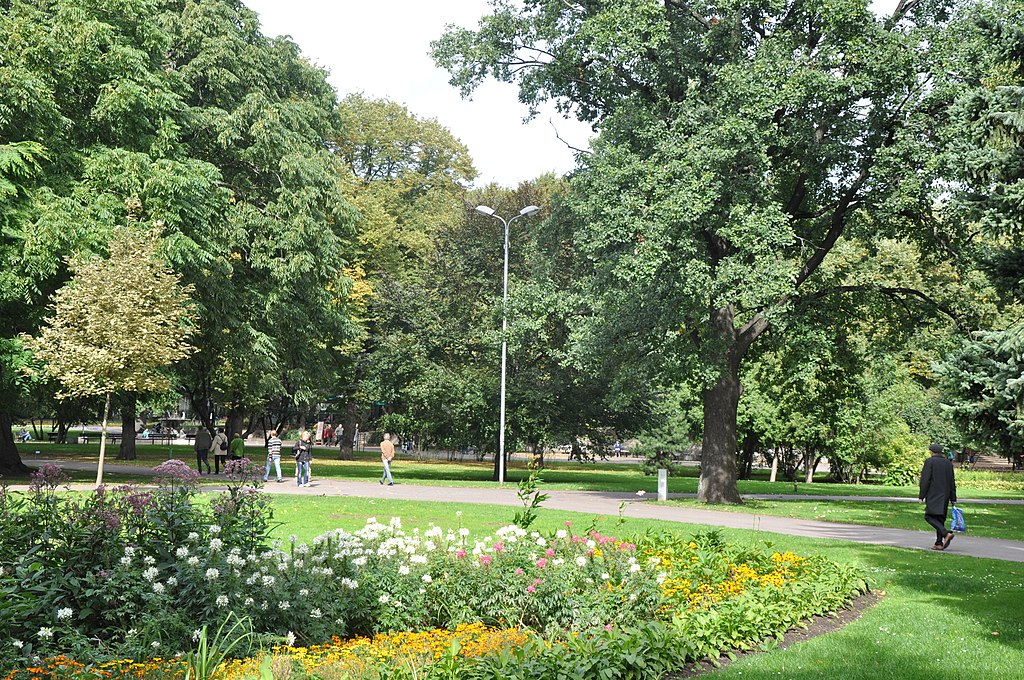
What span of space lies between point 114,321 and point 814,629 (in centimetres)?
1758

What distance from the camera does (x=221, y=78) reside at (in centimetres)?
3062

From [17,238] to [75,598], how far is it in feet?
62.0

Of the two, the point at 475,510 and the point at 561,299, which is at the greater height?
the point at 561,299

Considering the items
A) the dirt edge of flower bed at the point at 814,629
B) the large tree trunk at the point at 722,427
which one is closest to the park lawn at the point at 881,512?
the large tree trunk at the point at 722,427

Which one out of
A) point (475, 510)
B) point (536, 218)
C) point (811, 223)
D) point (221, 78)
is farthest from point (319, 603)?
point (536, 218)

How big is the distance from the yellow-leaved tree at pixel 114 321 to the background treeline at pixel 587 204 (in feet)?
4.74

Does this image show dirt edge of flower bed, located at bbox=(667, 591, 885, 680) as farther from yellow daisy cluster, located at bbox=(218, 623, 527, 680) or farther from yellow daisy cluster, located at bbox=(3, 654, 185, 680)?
yellow daisy cluster, located at bbox=(3, 654, 185, 680)

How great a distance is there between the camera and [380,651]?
6914mm

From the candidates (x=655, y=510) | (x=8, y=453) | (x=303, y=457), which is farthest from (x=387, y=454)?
(x=8, y=453)

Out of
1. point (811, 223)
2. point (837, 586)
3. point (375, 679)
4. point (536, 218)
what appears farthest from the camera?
point (536, 218)

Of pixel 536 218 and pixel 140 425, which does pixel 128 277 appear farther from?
pixel 140 425

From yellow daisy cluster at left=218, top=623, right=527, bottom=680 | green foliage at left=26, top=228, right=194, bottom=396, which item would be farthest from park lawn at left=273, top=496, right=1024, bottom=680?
green foliage at left=26, top=228, right=194, bottom=396

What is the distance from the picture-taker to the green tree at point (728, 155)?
71.5 ft

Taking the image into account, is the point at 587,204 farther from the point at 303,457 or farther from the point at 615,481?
the point at 615,481
